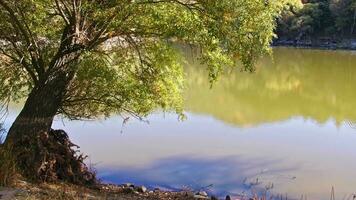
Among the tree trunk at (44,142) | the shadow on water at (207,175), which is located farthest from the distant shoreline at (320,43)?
the tree trunk at (44,142)

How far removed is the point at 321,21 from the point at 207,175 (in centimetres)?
5927

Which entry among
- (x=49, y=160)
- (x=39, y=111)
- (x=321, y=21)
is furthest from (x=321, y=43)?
(x=49, y=160)

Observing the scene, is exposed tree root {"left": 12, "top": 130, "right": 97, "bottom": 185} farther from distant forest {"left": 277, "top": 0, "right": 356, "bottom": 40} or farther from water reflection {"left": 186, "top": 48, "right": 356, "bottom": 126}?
distant forest {"left": 277, "top": 0, "right": 356, "bottom": 40}

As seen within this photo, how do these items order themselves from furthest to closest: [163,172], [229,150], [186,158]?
1. [229,150]
2. [186,158]
3. [163,172]

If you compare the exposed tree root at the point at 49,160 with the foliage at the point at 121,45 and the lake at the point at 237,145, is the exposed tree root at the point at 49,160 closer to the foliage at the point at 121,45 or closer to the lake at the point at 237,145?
the foliage at the point at 121,45

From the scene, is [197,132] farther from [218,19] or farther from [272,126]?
[218,19]

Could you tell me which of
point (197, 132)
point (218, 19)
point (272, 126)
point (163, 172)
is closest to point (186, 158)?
point (163, 172)

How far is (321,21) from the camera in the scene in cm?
6694

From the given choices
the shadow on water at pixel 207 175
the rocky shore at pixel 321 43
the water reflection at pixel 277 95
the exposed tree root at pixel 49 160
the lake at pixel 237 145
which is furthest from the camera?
the rocky shore at pixel 321 43

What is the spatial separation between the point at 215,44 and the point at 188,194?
2737 mm

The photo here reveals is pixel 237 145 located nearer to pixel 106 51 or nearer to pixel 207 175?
pixel 207 175

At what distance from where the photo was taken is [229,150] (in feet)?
45.5

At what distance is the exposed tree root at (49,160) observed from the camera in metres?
6.86

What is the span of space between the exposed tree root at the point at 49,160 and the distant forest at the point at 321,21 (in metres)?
58.2
